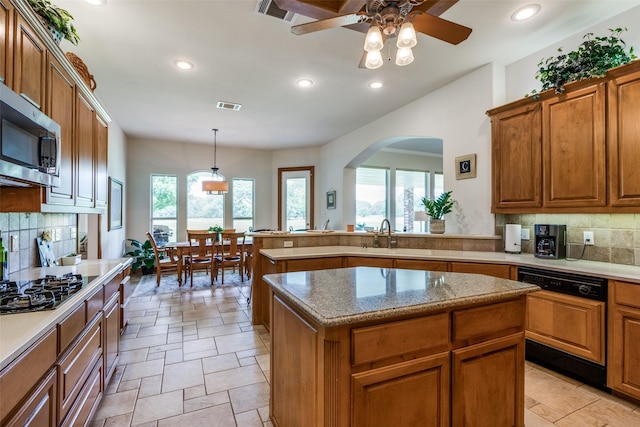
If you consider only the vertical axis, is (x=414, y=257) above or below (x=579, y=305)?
above

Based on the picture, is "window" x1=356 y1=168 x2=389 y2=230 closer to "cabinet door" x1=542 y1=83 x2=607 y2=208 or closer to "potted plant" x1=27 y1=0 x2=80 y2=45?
"cabinet door" x1=542 y1=83 x2=607 y2=208

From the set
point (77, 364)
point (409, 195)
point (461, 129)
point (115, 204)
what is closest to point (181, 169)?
point (115, 204)

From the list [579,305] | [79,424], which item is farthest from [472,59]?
[79,424]

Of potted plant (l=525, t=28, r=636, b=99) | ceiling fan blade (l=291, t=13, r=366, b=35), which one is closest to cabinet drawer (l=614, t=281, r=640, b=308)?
potted plant (l=525, t=28, r=636, b=99)

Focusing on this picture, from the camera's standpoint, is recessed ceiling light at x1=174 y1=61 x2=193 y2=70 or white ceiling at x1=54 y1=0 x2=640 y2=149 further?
recessed ceiling light at x1=174 y1=61 x2=193 y2=70

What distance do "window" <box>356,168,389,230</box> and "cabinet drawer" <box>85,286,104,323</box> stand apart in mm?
5758

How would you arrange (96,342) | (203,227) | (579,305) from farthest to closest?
(203,227) → (579,305) → (96,342)

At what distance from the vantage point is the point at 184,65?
3.25 meters

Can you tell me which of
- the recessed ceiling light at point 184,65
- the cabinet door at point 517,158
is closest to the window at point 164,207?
the recessed ceiling light at point 184,65

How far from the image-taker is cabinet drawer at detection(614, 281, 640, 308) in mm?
2016

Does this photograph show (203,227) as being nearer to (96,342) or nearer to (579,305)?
(96,342)

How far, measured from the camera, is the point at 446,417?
4.59 feet

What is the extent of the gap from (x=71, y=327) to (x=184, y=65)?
281 centimetres

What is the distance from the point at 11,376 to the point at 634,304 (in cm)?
323
